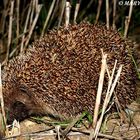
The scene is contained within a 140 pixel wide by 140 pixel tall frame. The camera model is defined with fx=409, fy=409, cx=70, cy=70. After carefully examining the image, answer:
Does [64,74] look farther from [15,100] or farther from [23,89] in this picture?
[15,100]

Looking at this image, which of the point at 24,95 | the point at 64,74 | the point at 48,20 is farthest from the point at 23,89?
the point at 48,20

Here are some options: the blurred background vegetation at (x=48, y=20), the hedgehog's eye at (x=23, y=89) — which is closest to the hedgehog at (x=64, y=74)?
the hedgehog's eye at (x=23, y=89)

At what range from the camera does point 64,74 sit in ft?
12.1

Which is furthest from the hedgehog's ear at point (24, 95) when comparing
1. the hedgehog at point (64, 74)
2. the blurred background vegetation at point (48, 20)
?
the blurred background vegetation at point (48, 20)

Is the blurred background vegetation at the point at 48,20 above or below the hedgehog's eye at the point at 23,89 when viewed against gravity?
above

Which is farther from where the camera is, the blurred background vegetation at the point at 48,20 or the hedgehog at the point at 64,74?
the blurred background vegetation at the point at 48,20

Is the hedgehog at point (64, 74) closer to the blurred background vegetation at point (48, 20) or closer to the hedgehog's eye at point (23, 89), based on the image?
the hedgehog's eye at point (23, 89)

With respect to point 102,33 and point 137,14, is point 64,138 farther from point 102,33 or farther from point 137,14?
point 137,14

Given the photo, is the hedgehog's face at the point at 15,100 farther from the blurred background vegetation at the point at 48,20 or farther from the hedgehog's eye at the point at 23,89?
the blurred background vegetation at the point at 48,20

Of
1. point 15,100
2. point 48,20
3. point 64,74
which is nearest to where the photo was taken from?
point 64,74

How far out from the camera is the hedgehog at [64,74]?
369 centimetres

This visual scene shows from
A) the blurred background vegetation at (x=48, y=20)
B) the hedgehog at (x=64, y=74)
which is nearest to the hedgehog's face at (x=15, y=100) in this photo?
the hedgehog at (x=64, y=74)

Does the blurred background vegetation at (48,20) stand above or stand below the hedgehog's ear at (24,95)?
above

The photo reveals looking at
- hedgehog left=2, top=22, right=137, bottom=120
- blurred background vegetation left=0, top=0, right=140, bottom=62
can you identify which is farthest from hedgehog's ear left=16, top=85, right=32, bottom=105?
blurred background vegetation left=0, top=0, right=140, bottom=62
